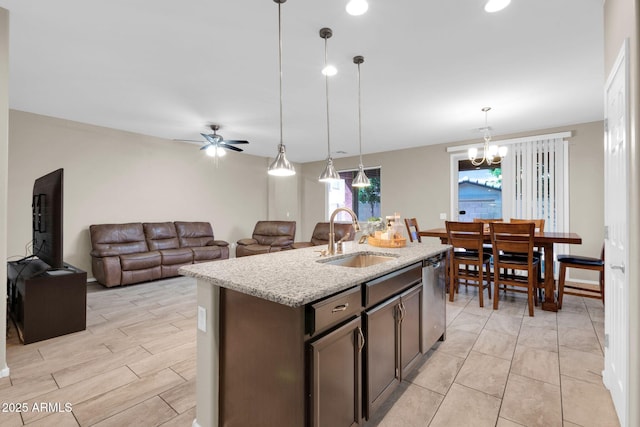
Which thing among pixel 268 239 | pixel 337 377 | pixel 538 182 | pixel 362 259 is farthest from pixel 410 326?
pixel 268 239

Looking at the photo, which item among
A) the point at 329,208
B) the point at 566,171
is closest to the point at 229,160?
the point at 329,208

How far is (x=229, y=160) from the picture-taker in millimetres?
6594

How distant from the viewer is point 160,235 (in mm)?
5242

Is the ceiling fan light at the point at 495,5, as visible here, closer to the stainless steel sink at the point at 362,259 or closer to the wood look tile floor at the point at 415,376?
the stainless steel sink at the point at 362,259

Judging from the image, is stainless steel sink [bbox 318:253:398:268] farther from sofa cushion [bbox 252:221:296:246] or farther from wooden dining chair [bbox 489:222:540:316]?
sofa cushion [bbox 252:221:296:246]

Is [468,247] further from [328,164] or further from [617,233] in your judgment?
[328,164]

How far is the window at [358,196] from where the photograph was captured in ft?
23.0

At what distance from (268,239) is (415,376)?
186 inches

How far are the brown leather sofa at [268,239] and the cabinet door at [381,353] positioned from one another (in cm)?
414

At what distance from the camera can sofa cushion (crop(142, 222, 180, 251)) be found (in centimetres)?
510

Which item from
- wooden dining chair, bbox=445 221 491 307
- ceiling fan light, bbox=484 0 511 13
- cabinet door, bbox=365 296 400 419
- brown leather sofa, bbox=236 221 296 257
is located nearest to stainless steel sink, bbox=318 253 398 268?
cabinet door, bbox=365 296 400 419

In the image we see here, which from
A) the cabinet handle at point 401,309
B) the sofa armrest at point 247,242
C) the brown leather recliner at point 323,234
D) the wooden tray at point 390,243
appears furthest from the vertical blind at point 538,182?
the sofa armrest at point 247,242

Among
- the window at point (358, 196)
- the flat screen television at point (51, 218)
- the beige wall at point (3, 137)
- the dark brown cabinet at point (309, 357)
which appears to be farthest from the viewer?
the window at point (358, 196)

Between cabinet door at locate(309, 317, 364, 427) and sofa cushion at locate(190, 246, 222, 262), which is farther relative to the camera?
sofa cushion at locate(190, 246, 222, 262)
